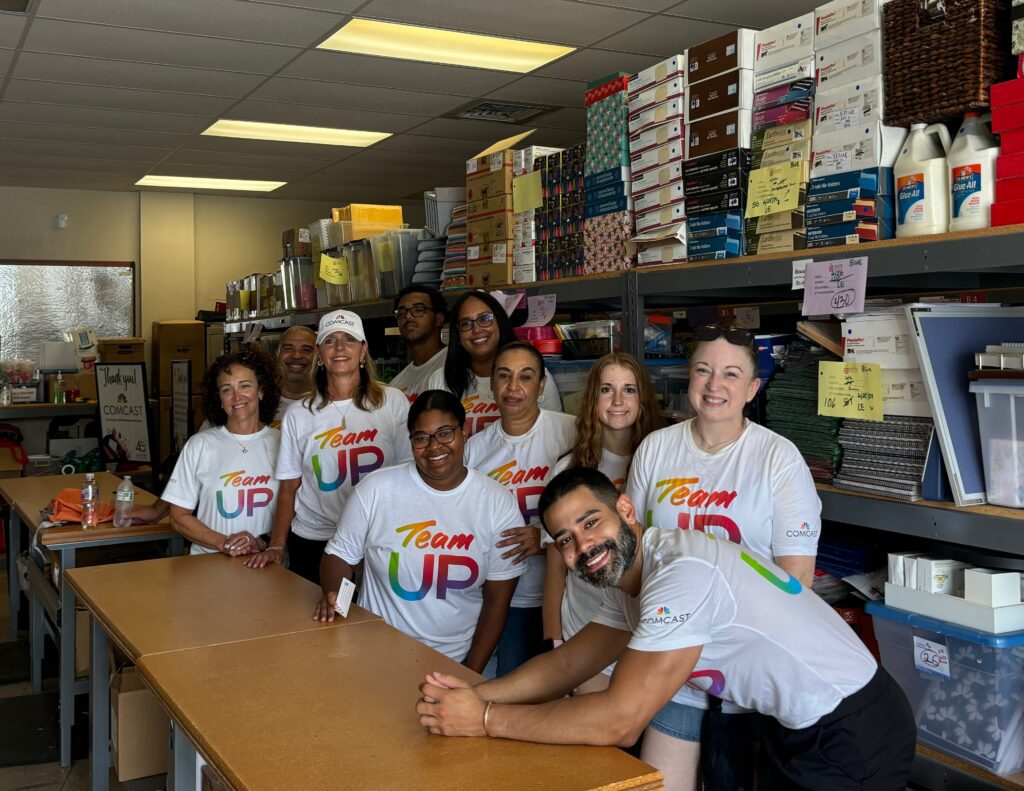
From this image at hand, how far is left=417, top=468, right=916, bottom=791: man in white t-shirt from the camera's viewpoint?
1.82 m

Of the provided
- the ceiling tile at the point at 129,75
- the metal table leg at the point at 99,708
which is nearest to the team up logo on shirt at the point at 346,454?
the metal table leg at the point at 99,708

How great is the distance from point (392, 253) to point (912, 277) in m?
2.90

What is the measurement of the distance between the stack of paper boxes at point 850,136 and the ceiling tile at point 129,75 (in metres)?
4.53

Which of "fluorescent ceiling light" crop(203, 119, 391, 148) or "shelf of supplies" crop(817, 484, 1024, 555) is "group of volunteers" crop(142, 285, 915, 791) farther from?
"fluorescent ceiling light" crop(203, 119, 391, 148)

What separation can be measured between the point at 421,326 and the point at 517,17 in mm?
2054

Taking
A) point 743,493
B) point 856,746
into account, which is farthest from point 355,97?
point 856,746

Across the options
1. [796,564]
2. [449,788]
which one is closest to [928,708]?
[796,564]

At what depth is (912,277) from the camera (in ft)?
9.17

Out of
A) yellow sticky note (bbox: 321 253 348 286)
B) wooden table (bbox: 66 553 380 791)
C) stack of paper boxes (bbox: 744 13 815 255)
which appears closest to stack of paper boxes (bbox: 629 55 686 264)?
stack of paper boxes (bbox: 744 13 815 255)

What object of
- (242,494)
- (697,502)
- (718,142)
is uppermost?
(718,142)

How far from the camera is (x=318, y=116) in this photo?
729 cm

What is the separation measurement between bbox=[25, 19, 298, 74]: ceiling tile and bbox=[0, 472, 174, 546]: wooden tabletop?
2445 millimetres

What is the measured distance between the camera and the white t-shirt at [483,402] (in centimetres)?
340

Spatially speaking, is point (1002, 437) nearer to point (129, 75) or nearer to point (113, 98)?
point (129, 75)
